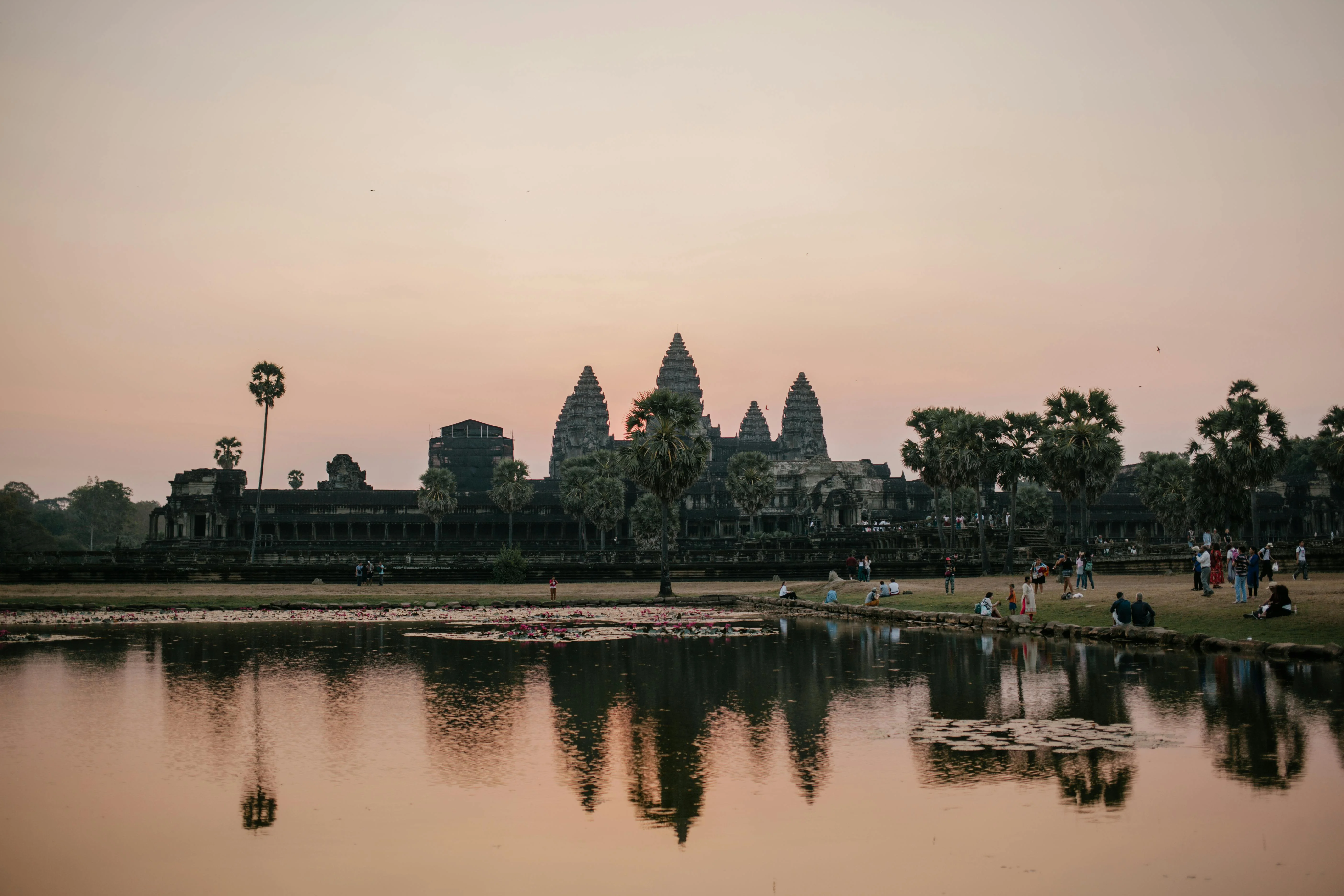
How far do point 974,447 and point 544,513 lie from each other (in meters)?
58.5

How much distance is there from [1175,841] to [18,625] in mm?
35099

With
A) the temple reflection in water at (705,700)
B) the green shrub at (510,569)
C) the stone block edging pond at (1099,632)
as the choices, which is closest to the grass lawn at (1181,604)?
the stone block edging pond at (1099,632)

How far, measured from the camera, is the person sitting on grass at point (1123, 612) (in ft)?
90.3

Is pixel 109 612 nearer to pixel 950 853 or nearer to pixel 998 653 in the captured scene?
pixel 998 653

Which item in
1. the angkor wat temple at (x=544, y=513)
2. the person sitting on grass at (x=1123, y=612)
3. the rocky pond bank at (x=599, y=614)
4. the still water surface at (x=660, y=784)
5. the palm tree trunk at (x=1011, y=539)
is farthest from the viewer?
the angkor wat temple at (x=544, y=513)

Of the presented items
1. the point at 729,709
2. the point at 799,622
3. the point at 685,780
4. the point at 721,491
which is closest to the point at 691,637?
the point at 799,622

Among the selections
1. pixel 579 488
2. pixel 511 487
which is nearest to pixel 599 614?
pixel 579 488

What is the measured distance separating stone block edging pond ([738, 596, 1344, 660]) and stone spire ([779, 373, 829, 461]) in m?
146

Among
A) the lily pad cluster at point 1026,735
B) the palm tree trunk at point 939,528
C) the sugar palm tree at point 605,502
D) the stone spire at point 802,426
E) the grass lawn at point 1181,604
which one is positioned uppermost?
the stone spire at point 802,426

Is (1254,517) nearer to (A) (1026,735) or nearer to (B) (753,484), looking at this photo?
(B) (753,484)

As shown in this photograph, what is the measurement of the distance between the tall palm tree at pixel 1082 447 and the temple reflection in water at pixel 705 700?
30729 millimetres

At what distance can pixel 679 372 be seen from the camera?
183375 mm

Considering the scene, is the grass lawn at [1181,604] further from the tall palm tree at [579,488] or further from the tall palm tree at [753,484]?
the tall palm tree at [753,484]

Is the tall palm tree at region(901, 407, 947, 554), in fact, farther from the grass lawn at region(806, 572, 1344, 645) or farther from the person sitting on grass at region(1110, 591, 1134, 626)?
the person sitting on grass at region(1110, 591, 1134, 626)
